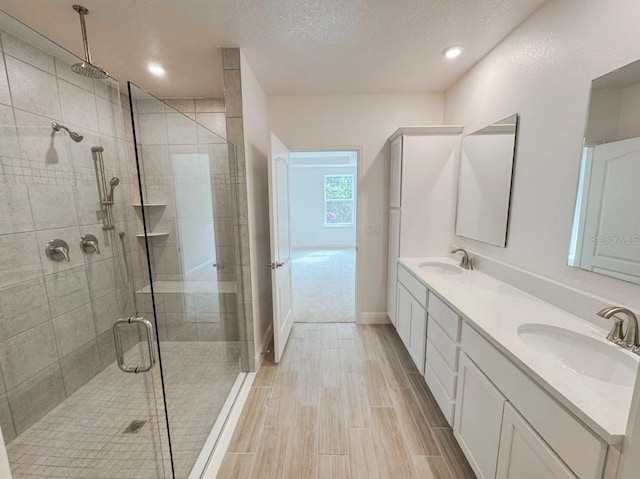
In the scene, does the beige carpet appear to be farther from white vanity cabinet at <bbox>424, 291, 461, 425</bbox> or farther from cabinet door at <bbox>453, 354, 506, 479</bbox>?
cabinet door at <bbox>453, 354, 506, 479</bbox>

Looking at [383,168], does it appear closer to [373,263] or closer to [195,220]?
[373,263]

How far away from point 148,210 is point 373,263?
2.28 meters

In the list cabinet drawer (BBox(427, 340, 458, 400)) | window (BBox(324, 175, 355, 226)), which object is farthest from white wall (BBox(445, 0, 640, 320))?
window (BBox(324, 175, 355, 226))

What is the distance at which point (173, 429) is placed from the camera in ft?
4.95

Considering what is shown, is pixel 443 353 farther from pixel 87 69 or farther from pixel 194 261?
pixel 87 69

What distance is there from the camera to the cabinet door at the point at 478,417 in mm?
1123

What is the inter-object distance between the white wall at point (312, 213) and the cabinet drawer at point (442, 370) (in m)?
6.22

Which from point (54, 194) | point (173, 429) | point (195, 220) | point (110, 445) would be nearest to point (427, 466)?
point (173, 429)

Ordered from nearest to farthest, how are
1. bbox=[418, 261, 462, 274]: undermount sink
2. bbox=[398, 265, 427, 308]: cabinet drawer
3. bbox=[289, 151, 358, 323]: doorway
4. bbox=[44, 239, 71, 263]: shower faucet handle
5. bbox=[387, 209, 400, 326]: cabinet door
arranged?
bbox=[44, 239, 71, 263]: shower faucet handle, bbox=[398, 265, 427, 308]: cabinet drawer, bbox=[418, 261, 462, 274]: undermount sink, bbox=[387, 209, 400, 326]: cabinet door, bbox=[289, 151, 358, 323]: doorway

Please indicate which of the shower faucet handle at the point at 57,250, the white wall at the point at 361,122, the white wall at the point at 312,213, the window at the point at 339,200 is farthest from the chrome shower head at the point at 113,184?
the window at the point at 339,200

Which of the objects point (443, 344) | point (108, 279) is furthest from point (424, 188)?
point (108, 279)

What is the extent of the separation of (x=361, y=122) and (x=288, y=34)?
1245mm

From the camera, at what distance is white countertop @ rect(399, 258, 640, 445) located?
28.6 inches

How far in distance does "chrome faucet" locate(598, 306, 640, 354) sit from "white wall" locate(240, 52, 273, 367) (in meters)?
2.06
